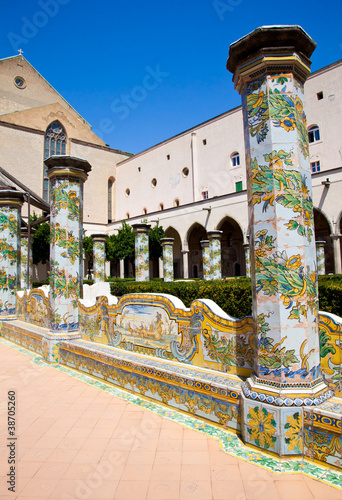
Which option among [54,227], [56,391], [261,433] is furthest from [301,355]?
[54,227]

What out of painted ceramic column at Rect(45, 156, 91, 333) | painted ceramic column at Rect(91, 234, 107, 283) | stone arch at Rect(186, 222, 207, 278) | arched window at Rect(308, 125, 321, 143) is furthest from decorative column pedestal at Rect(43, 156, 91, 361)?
stone arch at Rect(186, 222, 207, 278)

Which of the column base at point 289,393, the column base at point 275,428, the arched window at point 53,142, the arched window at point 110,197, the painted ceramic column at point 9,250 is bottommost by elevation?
the column base at point 275,428

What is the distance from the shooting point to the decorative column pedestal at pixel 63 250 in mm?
6088

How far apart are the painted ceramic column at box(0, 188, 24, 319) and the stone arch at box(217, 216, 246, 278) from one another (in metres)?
19.7

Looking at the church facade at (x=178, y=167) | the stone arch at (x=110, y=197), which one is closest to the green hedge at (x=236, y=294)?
the church facade at (x=178, y=167)

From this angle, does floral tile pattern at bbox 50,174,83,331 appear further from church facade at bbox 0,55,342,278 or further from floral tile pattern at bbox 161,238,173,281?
church facade at bbox 0,55,342,278

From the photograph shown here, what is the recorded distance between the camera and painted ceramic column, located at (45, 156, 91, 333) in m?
6.10

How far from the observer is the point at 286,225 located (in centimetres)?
295

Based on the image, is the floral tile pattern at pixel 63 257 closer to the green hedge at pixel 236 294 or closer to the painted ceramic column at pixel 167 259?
the green hedge at pixel 236 294

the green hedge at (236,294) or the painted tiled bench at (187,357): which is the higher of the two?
the green hedge at (236,294)

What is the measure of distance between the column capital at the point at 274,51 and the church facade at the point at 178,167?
1707cm

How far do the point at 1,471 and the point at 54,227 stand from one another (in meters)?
4.10

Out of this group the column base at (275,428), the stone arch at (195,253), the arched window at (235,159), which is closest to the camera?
the column base at (275,428)

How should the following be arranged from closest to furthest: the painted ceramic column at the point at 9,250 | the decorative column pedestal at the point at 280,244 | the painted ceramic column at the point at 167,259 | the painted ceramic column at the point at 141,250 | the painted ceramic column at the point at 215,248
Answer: the decorative column pedestal at the point at 280,244, the painted ceramic column at the point at 9,250, the painted ceramic column at the point at 141,250, the painted ceramic column at the point at 215,248, the painted ceramic column at the point at 167,259
